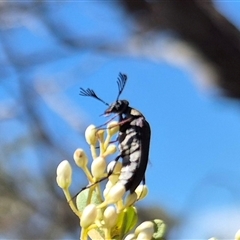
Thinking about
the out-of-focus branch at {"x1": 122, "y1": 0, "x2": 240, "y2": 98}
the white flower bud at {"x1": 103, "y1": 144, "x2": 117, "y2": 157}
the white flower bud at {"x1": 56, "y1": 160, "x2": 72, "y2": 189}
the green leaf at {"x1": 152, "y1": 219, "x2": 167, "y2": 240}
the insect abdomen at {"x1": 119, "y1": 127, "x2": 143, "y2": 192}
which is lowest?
the green leaf at {"x1": 152, "y1": 219, "x2": 167, "y2": 240}

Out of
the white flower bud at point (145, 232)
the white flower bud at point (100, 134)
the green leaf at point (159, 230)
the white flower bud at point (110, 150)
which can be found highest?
the white flower bud at point (100, 134)

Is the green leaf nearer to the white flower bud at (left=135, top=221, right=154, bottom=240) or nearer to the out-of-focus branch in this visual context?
the white flower bud at (left=135, top=221, right=154, bottom=240)

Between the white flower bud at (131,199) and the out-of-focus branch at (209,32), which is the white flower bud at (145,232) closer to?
the white flower bud at (131,199)

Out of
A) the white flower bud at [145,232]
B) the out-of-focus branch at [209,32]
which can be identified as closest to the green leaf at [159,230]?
the white flower bud at [145,232]

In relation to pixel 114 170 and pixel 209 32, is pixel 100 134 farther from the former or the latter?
→ pixel 209 32

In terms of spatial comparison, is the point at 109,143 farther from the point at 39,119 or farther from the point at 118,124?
the point at 39,119

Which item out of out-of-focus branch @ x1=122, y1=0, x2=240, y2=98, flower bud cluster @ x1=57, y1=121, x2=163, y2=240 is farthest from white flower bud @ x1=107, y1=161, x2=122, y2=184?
out-of-focus branch @ x1=122, y1=0, x2=240, y2=98
